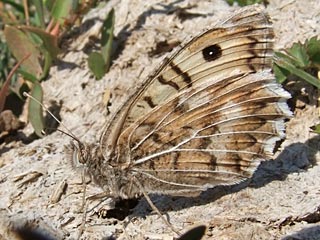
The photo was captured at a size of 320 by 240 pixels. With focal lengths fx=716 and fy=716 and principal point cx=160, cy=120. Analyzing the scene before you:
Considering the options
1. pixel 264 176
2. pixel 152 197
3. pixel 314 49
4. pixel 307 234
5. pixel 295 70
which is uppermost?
pixel 314 49

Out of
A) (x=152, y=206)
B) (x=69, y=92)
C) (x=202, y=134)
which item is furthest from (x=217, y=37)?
(x=69, y=92)

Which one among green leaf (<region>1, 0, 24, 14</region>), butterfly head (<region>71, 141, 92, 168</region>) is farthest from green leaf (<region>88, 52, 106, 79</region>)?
butterfly head (<region>71, 141, 92, 168</region>)

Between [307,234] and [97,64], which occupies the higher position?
[97,64]

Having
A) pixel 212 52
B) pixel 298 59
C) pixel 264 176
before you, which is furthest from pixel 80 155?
pixel 298 59

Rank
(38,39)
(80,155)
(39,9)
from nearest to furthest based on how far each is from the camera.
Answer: (80,155), (39,9), (38,39)

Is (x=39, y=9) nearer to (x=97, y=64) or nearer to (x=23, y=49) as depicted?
(x=23, y=49)

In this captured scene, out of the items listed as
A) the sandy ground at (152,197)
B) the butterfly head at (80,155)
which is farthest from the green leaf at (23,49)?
the butterfly head at (80,155)

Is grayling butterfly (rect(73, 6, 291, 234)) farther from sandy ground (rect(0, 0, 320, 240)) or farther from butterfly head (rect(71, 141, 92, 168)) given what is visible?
sandy ground (rect(0, 0, 320, 240))

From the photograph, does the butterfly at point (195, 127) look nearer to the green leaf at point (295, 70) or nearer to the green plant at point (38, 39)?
the green leaf at point (295, 70)
